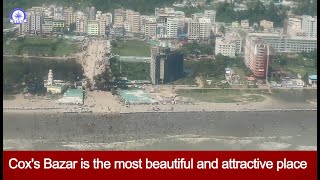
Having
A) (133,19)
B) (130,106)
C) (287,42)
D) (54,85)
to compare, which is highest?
(133,19)

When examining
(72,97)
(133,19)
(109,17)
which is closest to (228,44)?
(133,19)

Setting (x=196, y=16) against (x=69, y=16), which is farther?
(x=196, y=16)

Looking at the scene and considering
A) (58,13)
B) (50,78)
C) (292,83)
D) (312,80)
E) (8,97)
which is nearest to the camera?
(8,97)

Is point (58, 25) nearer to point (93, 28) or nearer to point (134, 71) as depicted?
point (93, 28)

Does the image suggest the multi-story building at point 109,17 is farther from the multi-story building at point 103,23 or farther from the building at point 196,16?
the building at point 196,16

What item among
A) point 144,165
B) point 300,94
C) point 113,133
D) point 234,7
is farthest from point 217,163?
point 234,7

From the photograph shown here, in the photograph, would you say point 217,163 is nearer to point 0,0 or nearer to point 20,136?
point 20,136

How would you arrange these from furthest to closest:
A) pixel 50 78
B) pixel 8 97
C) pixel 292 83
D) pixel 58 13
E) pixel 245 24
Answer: pixel 245 24 → pixel 292 83 → pixel 58 13 → pixel 50 78 → pixel 8 97
